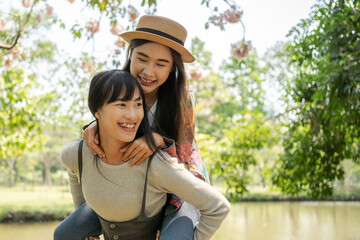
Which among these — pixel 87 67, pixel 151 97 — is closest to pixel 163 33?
pixel 151 97

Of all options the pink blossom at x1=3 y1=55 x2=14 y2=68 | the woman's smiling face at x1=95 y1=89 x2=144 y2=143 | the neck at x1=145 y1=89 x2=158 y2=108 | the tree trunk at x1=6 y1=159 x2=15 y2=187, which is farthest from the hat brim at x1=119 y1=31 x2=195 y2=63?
the tree trunk at x1=6 y1=159 x2=15 y2=187

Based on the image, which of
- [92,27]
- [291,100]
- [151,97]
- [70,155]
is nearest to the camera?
[70,155]

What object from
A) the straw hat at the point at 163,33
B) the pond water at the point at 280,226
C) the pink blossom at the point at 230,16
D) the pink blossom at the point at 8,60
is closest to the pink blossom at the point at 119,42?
the pink blossom at the point at 230,16

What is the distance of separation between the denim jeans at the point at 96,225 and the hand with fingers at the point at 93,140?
0.36m

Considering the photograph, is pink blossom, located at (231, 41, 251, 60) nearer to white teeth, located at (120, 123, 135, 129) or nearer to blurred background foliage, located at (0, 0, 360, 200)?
blurred background foliage, located at (0, 0, 360, 200)

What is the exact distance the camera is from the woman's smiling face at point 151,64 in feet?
5.16

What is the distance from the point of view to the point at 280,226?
10.3 metres

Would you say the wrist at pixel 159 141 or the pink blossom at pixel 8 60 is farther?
the pink blossom at pixel 8 60

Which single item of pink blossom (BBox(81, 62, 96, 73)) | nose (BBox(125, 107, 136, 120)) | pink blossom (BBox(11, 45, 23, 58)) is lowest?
nose (BBox(125, 107, 136, 120))

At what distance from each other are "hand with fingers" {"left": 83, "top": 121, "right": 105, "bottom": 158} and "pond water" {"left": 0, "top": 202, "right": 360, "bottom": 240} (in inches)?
293

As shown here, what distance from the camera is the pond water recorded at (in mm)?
8891

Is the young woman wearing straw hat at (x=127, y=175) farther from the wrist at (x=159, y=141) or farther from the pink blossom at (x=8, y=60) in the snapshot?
the pink blossom at (x=8, y=60)

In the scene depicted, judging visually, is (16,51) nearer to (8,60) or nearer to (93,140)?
(8,60)

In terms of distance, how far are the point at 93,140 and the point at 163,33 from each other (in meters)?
0.56
